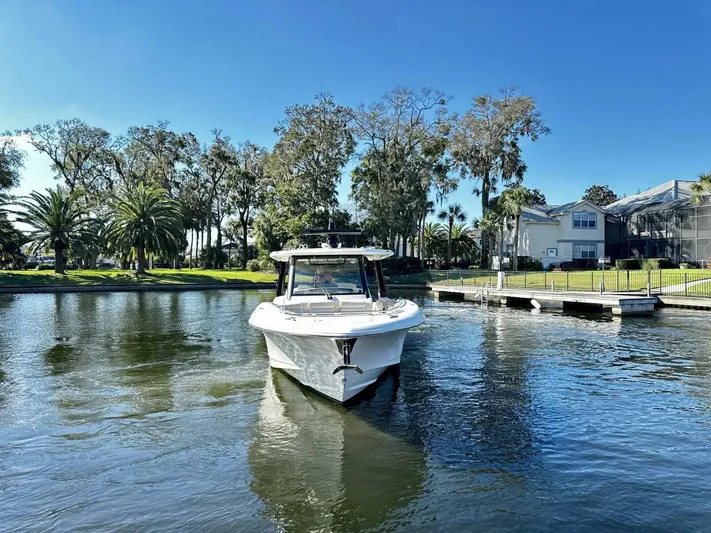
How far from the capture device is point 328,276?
12211 mm

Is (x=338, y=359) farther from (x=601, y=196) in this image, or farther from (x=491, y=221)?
(x=601, y=196)

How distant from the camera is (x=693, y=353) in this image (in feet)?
48.5

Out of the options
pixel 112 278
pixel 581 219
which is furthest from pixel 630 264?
pixel 112 278

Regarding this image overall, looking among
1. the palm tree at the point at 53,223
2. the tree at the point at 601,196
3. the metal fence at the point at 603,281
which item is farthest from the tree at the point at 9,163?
the tree at the point at 601,196

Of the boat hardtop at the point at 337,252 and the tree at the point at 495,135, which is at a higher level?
the tree at the point at 495,135

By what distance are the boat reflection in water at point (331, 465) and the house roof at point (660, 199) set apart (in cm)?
5083

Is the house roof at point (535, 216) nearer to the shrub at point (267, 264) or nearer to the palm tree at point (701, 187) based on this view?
the palm tree at point (701, 187)

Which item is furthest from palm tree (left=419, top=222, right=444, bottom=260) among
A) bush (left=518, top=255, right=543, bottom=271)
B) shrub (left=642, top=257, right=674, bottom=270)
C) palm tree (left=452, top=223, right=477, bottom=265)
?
shrub (left=642, top=257, right=674, bottom=270)

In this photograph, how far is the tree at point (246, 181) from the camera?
63719 mm

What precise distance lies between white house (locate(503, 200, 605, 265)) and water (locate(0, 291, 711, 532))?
133ft

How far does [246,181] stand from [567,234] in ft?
124

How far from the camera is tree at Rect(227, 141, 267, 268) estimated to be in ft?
209

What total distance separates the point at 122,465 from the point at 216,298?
1140 inches

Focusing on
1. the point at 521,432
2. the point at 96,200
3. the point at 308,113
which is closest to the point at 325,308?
the point at 521,432
